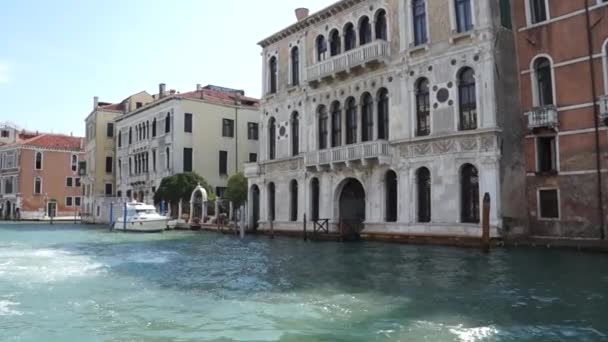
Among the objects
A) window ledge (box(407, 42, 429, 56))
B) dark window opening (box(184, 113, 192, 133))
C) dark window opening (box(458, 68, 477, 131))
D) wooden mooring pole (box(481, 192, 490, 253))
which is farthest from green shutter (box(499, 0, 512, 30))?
dark window opening (box(184, 113, 192, 133))

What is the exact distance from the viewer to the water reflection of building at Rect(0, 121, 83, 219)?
156 ft

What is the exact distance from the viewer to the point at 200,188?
95.7 feet

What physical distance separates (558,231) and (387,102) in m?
6.97

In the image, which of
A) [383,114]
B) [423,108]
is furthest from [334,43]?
[423,108]

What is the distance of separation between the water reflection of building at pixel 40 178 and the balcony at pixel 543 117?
4347 centimetres

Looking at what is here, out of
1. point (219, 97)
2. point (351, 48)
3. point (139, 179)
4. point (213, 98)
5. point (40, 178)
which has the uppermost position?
point (219, 97)

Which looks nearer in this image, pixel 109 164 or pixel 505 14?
pixel 505 14

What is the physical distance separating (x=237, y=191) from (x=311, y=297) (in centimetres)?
2006

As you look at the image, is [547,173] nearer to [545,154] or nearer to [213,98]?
[545,154]

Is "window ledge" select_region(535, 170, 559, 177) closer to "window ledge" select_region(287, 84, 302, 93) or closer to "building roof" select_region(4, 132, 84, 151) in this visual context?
"window ledge" select_region(287, 84, 302, 93)

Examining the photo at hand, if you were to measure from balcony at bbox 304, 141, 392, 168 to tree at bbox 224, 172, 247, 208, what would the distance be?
738 cm

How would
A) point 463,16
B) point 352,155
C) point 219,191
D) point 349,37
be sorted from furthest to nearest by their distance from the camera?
point 219,191 < point 349,37 < point 352,155 < point 463,16

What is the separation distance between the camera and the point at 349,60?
64.2ft

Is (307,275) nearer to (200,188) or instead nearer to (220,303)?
(220,303)
